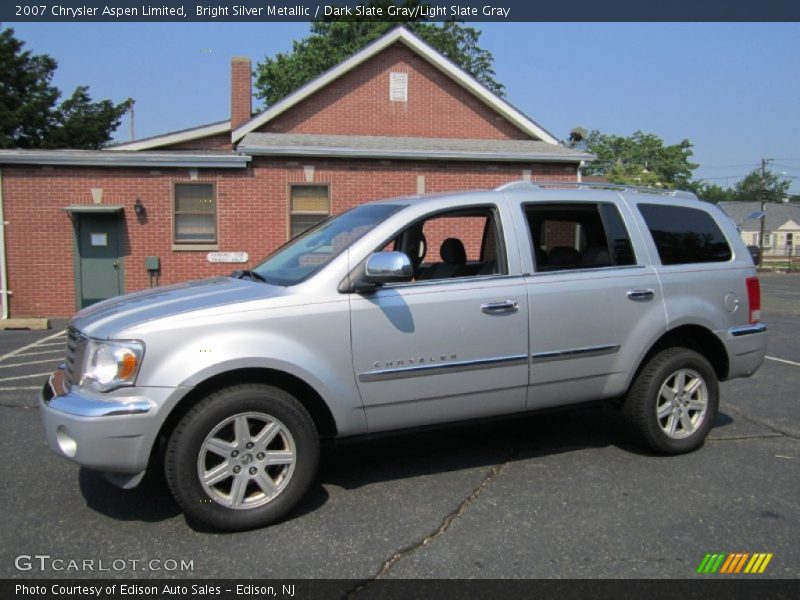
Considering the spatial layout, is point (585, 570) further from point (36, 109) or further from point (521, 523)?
point (36, 109)

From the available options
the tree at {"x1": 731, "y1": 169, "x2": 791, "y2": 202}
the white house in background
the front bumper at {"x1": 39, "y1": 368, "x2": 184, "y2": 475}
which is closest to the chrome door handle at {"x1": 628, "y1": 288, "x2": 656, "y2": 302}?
the front bumper at {"x1": 39, "y1": 368, "x2": 184, "y2": 475}

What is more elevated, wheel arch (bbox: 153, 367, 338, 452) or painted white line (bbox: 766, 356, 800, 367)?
wheel arch (bbox: 153, 367, 338, 452)

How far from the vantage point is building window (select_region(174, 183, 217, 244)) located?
1298cm

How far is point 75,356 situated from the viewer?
345cm

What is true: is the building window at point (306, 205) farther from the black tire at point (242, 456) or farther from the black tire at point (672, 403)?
the black tire at point (242, 456)

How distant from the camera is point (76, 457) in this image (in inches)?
126

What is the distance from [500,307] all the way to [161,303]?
1.96 meters

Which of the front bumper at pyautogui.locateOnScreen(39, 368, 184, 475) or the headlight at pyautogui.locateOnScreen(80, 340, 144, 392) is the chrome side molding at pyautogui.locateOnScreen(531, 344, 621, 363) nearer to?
the front bumper at pyautogui.locateOnScreen(39, 368, 184, 475)

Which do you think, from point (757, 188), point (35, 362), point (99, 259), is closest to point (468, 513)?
point (35, 362)

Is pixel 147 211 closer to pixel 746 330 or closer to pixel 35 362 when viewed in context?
pixel 35 362

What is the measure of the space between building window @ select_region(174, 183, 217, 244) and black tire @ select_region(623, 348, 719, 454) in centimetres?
1044

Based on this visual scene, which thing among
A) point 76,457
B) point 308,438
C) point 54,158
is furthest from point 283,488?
point 54,158

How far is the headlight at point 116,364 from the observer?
321cm

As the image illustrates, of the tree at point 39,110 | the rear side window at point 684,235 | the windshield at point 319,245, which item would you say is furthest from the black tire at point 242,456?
the tree at point 39,110
